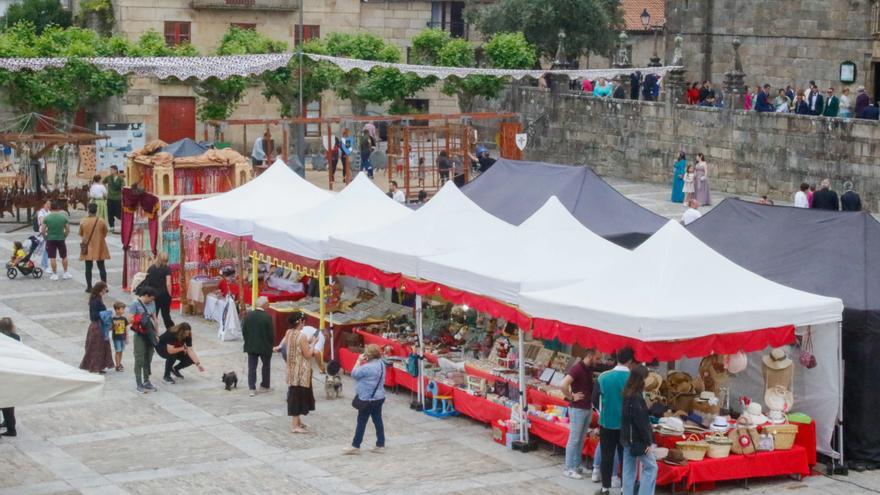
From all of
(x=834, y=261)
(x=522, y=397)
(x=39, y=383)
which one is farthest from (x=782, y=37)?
(x=39, y=383)

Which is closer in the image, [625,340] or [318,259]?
[625,340]

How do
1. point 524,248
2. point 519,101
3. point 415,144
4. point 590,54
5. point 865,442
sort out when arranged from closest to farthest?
point 865,442, point 524,248, point 415,144, point 519,101, point 590,54

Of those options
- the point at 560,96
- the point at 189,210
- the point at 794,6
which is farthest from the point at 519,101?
the point at 189,210

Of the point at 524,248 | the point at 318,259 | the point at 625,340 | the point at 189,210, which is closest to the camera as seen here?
the point at 625,340

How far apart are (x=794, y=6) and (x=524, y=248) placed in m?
27.2

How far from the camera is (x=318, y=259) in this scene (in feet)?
60.6

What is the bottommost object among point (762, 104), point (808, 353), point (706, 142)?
point (808, 353)

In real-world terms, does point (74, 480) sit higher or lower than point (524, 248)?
lower

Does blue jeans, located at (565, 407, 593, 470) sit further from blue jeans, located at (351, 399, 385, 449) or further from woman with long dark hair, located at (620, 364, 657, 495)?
blue jeans, located at (351, 399, 385, 449)

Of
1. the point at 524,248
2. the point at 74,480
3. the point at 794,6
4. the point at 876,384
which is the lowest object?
Answer: the point at 74,480

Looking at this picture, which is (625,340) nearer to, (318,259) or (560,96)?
(318,259)

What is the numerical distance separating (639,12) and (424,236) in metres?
38.7

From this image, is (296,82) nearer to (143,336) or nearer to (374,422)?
(143,336)

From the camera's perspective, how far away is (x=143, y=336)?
1764 cm
